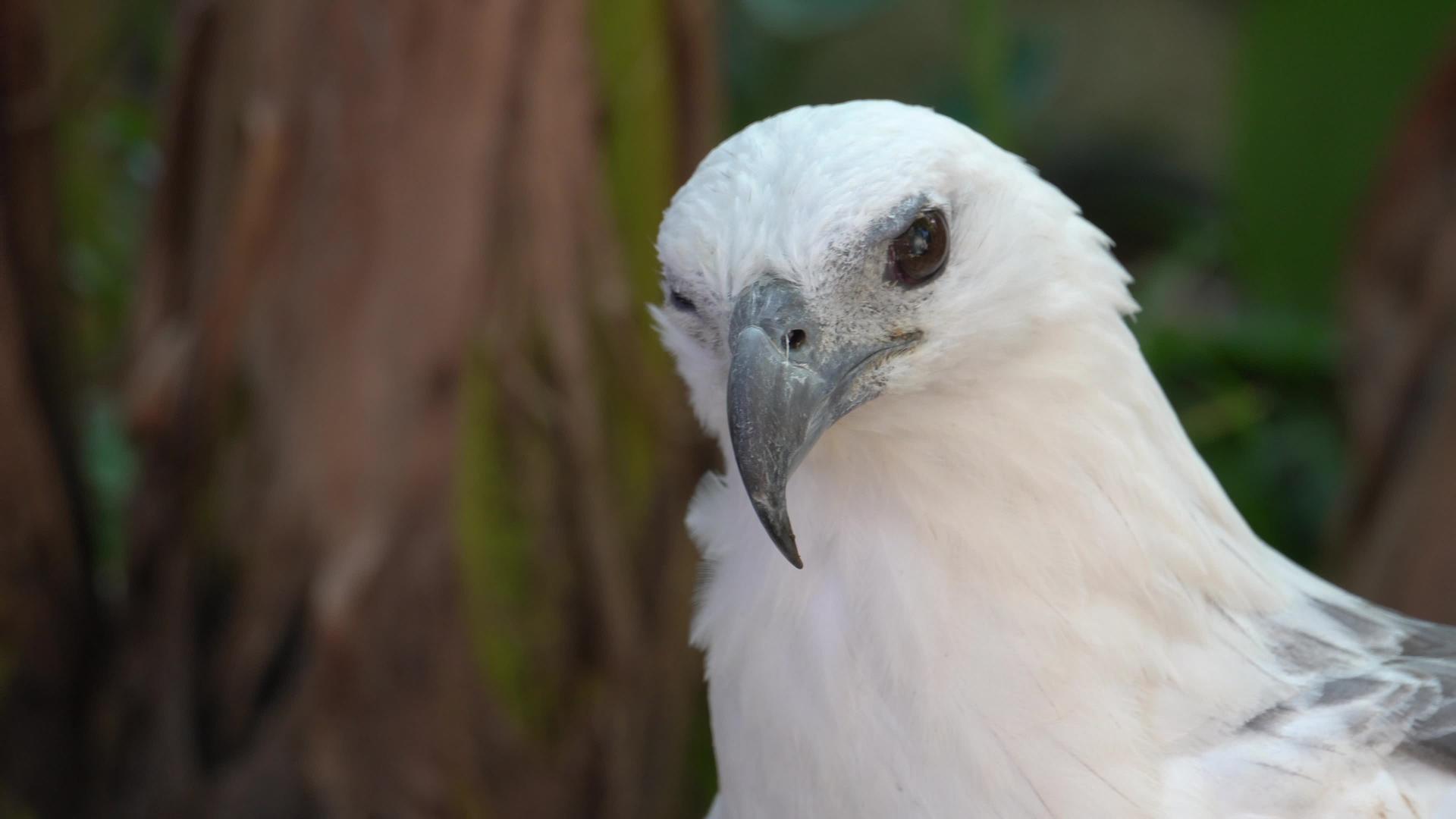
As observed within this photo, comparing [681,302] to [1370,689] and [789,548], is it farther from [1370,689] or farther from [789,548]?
[1370,689]

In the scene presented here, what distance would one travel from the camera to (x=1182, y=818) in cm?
131

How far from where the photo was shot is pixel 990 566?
1352 millimetres

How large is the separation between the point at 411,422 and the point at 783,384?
1.15m

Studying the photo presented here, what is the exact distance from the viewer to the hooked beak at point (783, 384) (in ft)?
3.90

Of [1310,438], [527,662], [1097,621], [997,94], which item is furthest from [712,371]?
[1310,438]

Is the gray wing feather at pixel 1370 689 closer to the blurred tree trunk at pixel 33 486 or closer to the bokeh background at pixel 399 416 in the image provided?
the bokeh background at pixel 399 416

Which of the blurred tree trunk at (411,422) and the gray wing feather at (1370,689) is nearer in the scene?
the gray wing feather at (1370,689)

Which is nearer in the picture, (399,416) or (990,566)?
(990,566)

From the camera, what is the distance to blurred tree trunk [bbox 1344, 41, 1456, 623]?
241 centimetres

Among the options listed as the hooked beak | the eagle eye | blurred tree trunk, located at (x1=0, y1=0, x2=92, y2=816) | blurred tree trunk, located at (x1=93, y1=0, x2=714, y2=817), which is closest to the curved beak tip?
the hooked beak

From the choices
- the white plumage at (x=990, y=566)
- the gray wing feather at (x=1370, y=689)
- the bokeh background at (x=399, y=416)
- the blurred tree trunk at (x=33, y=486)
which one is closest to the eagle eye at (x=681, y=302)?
the white plumage at (x=990, y=566)

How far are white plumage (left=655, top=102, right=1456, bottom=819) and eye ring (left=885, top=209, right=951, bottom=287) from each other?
0.03 feet

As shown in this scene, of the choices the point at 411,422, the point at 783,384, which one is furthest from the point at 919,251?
the point at 411,422

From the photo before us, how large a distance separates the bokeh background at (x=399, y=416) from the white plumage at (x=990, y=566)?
855 mm
